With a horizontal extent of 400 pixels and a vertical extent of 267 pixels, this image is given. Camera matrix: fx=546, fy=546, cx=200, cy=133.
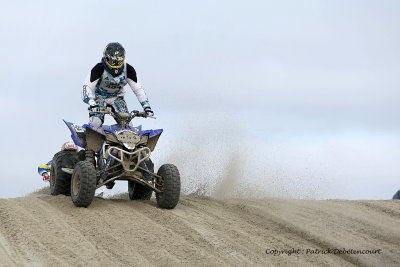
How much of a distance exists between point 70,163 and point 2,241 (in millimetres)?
3292

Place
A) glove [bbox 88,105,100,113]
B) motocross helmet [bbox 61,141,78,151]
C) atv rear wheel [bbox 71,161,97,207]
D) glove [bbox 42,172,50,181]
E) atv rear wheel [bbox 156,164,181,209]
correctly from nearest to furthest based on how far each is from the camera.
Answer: atv rear wheel [bbox 71,161,97,207]
atv rear wheel [bbox 156,164,181,209]
glove [bbox 88,105,100,113]
motocross helmet [bbox 61,141,78,151]
glove [bbox 42,172,50,181]

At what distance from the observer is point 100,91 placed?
1048 cm

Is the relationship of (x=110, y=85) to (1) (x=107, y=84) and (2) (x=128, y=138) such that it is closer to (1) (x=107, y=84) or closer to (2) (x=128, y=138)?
(1) (x=107, y=84)

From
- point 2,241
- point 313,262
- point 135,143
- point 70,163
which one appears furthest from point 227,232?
point 70,163

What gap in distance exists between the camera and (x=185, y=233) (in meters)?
7.79

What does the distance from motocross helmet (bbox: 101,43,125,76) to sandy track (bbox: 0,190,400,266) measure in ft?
8.07

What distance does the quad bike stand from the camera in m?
8.70

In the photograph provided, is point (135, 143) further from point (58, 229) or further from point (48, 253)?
point (48, 253)

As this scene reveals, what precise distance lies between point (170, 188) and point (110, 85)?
2.55 metres

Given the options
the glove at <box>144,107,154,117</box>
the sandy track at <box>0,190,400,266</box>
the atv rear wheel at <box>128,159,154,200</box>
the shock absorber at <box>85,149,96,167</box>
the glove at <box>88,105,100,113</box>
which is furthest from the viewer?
the atv rear wheel at <box>128,159,154,200</box>

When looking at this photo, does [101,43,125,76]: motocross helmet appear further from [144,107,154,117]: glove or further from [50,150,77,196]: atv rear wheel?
[50,150,77,196]: atv rear wheel

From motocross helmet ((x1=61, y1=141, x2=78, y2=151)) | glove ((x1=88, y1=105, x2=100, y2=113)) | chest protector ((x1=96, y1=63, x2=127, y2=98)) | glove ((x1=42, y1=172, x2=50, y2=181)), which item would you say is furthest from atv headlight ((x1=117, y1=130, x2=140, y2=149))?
glove ((x1=42, y1=172, x2=50, y2=181))

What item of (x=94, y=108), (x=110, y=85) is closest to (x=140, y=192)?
(x=94, y=108)

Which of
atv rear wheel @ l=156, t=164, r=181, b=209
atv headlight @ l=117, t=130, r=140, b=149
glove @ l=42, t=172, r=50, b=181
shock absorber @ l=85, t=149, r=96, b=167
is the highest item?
atv headlight @ l=117, t=130, r=140, b=149
